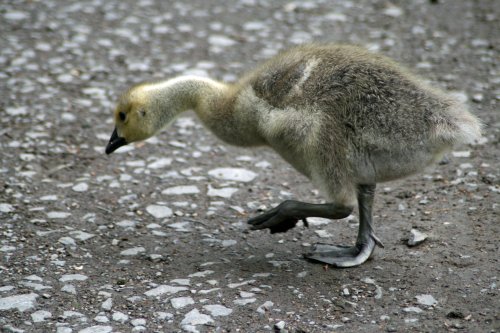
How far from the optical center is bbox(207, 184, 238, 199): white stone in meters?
5.59

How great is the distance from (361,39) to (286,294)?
480 cm

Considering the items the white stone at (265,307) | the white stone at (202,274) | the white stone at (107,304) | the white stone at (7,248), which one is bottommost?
the white stone at (202,274)

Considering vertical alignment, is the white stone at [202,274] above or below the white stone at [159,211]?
above

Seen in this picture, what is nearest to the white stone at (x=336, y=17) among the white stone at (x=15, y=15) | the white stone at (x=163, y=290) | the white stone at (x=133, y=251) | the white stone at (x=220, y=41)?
the white stone at (x=220, y=41)

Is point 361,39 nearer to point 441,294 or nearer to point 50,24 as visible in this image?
point 50,24

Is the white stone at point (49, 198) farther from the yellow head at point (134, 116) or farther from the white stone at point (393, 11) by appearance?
the white stone at point (393, 11)

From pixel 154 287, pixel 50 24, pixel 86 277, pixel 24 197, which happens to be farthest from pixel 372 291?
pixel 50 24

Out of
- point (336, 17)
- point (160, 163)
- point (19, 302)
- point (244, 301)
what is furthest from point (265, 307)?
point (336, 17)

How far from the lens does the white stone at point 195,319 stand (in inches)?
155

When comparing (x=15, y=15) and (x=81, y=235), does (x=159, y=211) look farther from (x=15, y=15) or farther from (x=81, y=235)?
(x=15, y=15)

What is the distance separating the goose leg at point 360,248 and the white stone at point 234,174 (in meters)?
1.26

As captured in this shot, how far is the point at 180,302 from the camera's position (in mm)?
4141

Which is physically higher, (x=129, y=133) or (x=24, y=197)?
(x=129, y=133)

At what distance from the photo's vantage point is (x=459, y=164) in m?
5.83
